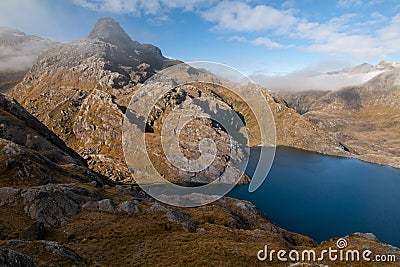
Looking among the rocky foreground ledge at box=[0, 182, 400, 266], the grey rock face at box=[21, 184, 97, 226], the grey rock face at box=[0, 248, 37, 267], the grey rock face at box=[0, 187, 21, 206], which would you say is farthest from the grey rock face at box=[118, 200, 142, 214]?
the grey rock face at box=[0, 248, 37, 267]

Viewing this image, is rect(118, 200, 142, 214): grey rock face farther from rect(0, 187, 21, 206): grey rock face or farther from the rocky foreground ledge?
rect(0, 187, 21, 206): grey rock face

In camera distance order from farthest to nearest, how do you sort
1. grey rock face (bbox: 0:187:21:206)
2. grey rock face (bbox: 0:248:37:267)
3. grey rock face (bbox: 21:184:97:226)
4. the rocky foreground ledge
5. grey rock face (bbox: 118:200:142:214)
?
grey rock face (bbox: 118:200:142:214) < grey rock face (bbox: 0:187:21:206) < grey rock face (bbox: 21:184:97:226) < the rocky foreground ledge < grey rock face (bbox: 0:248:37:267)

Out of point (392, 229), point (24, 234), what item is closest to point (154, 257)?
point (24, 234)

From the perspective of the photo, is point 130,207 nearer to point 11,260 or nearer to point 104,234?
point 104,234

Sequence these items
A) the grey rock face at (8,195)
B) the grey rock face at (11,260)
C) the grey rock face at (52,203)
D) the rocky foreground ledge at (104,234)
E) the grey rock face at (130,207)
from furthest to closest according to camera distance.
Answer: the grey rock face at (130,207), the grey rock face at (8,195), the grey rock face at (52,203), the rocky foreground ledge at (104,234), the grey rock face at (11,260)

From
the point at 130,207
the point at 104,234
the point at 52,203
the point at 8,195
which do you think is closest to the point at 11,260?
the point at 104,234

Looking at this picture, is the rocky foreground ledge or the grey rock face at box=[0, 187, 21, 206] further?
the grey rock face at box=[0, 187, 21, 206]

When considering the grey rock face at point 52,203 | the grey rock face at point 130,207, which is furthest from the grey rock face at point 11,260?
the grey rock face at point 130,207

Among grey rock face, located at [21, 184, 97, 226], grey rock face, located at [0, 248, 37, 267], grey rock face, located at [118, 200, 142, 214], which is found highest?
grey rock face, located at [0, 248, 37, 267]

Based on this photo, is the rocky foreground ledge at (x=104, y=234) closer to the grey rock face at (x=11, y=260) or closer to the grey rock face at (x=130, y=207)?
the grey rock face at (x=130, y=207)

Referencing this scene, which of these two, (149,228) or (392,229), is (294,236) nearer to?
(149,228)

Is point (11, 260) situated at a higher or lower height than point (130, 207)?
higher

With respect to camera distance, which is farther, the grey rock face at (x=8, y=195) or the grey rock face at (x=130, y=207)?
the grey rock face at (x=130, y=207)
